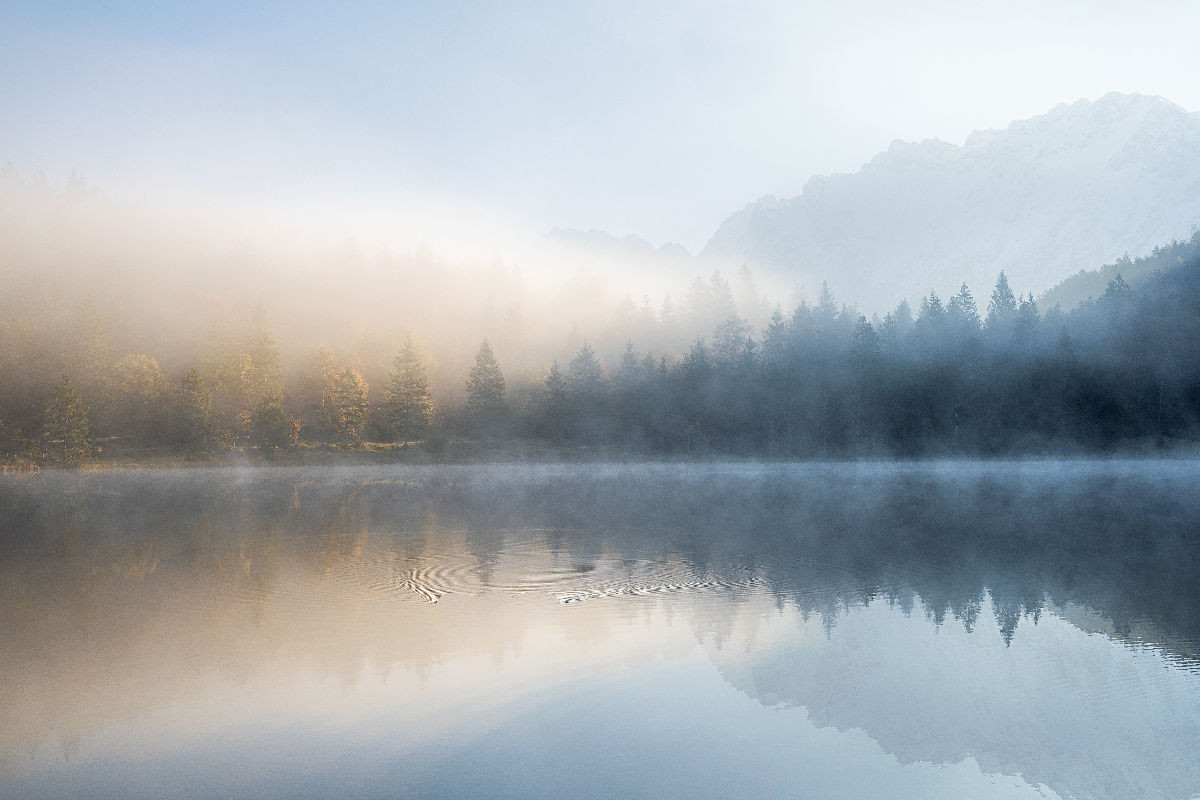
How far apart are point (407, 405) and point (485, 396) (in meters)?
10.4

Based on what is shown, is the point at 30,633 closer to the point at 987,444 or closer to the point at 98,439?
the point at 98,439

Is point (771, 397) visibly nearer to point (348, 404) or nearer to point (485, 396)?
point (485, 396)

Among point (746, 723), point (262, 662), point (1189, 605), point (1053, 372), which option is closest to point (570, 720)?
point (746, 723)

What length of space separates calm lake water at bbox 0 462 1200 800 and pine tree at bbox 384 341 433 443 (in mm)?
72734

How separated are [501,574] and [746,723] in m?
13.3

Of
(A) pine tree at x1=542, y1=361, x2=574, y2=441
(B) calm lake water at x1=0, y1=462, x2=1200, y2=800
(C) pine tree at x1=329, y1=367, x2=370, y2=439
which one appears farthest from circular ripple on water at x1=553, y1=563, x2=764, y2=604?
(C) pine tree at x1=329, y1=367, x2=370, y2=439

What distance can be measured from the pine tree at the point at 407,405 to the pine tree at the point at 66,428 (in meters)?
34.7

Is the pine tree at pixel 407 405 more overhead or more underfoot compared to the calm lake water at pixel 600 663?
more overhead

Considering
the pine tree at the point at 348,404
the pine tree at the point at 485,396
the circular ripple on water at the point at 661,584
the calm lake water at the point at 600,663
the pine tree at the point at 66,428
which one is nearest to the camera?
the calm lake water at the point at 600,663

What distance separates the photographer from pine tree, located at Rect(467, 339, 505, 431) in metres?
108

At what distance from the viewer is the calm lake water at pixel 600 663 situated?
10.5 metres

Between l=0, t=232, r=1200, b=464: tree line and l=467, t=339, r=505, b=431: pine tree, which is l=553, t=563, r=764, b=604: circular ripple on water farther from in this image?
l=467, t=339, r=505, b=431: pine tree

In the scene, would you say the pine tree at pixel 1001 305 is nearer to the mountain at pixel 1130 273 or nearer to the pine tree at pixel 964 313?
the pine tree at pixel 964 313

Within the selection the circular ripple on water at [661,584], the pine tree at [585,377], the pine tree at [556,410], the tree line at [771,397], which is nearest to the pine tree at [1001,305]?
the tree line at [771,397]
